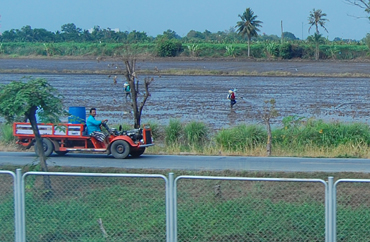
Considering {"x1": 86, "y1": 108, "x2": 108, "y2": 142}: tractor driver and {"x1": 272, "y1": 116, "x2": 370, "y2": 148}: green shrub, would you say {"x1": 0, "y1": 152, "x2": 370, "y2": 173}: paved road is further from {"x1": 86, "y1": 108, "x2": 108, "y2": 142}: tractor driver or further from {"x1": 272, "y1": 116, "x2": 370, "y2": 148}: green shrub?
{"x1": 272, "y1": 116, "x2": 370, "y2": 148}: green shrub

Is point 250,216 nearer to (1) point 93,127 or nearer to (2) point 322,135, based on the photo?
(1) point 93,127

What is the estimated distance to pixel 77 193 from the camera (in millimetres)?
7492

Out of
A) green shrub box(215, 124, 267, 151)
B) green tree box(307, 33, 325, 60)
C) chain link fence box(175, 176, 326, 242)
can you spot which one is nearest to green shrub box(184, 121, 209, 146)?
green shrub box(215, 124, 267, 151)

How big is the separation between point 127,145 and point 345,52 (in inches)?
3321

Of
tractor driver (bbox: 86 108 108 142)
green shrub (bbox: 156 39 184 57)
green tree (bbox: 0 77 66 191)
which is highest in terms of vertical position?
green shrub (bbox: 156 39 184 57)

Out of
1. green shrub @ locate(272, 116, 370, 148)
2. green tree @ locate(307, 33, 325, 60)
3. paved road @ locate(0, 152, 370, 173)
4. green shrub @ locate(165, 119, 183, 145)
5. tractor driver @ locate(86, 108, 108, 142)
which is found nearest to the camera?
paved road @ locate(0, 152, 370, 173)

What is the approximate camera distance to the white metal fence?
704 cm

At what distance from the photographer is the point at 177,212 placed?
23.2ft

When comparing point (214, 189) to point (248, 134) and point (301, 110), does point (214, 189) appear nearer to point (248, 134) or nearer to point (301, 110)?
point (248, 134)

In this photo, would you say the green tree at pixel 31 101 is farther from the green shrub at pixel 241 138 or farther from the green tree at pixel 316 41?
the green tree at pixel 316 41

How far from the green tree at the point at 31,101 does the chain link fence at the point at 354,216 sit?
20.9ft

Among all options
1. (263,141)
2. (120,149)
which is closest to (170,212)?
(120,149)

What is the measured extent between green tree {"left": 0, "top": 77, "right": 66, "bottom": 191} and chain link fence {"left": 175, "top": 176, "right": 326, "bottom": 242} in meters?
5.07

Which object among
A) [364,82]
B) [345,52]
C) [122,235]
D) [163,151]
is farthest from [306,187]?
[345,52]
